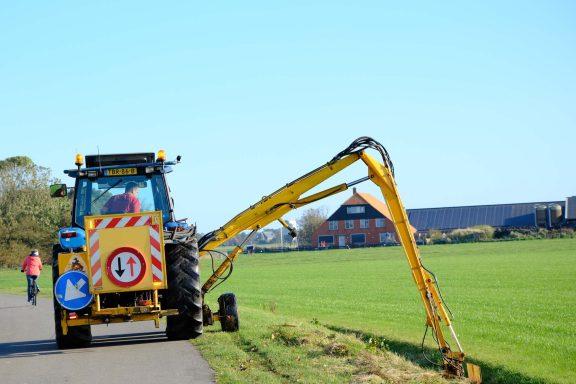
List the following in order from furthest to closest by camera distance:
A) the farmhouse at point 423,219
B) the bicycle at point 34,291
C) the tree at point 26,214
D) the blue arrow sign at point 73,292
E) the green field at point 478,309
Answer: the farmhouse at point 423,219 < the tree at point 26,214 < the bicycle at point 34,291 < the blue arrow sign at point 73,292 < the green field at point 478,309

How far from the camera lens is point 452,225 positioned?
130625mm

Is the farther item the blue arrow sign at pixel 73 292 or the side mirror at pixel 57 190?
the side mirror at pixel 57 190

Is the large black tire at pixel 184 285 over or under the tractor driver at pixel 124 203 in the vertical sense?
under

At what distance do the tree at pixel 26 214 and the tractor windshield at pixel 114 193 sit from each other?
50.3 meters

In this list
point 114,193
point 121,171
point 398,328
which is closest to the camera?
point 121,171

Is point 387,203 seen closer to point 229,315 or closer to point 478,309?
point 229,315

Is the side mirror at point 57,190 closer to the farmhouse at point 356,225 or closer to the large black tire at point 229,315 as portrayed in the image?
the large black tire at point 229,315

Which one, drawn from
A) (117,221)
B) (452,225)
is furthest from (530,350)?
(452,225)

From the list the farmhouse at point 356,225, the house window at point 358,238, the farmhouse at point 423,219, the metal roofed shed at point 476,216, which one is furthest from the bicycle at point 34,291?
the metal roofed shed at point 476,216

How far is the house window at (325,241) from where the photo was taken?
125m

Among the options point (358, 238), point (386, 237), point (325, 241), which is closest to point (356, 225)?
point (358, 238)

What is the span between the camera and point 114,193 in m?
16.3

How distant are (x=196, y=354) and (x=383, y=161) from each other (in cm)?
379

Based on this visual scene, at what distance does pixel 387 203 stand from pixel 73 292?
515 centimetres
